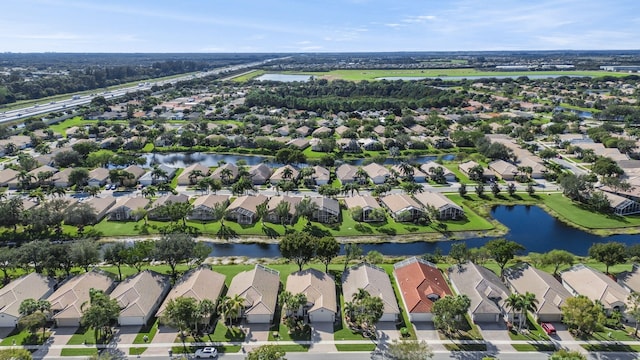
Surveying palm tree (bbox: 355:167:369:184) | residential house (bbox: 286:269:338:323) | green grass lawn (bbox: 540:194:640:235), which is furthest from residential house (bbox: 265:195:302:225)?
green grass lawn (bbox: 540:194:640:235)

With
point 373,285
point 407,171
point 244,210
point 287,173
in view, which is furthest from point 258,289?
point 407,171

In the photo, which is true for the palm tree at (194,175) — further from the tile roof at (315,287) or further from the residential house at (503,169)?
the residential house at (503,169)

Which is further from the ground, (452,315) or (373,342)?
(452,315)

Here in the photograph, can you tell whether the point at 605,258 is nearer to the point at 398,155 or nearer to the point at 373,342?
the point at 373,342

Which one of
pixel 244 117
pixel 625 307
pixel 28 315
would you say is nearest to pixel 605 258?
pixel 625 307

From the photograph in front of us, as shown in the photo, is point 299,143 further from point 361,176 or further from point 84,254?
point 84,254

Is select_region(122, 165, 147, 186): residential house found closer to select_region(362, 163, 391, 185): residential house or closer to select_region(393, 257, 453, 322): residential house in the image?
select_region(362, 163, 391, 185): residential house

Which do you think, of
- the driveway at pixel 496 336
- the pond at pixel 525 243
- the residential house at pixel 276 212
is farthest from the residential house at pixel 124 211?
the driveway at pixel 496 336
